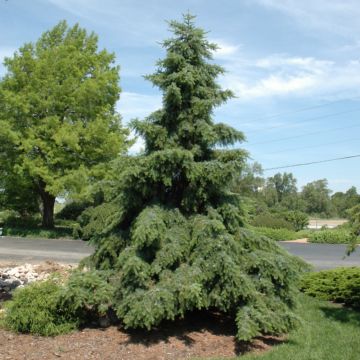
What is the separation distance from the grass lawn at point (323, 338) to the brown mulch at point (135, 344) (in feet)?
0.95

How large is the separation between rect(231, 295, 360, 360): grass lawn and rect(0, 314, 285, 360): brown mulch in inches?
11.4

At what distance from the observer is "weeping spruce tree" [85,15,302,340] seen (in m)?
5.93

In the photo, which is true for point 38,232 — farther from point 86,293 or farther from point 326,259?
point 86,293

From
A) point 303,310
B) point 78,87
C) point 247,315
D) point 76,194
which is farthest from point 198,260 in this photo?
point 78,87

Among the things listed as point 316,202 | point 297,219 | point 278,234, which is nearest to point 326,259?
point 278,234

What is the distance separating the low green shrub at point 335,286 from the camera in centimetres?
865

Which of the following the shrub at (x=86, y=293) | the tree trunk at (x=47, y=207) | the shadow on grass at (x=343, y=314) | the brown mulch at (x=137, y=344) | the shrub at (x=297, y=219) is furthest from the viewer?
the shrub at (x=297, y=219)

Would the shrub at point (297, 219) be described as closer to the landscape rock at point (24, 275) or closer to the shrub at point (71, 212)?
the shrub at point (71, 212)

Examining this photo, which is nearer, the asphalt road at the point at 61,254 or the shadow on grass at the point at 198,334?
the shadow on grass at the point at 198,334

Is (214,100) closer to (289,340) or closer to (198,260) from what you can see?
(198,260)

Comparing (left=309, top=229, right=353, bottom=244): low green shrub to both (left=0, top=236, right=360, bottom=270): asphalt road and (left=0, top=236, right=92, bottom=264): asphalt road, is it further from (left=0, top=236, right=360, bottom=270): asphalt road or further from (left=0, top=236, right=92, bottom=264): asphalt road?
(left=0, top=236, right=92, bottom=264): asphalt road

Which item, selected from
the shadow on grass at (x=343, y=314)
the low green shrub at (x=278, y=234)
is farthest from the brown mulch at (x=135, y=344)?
the low green shrub at (x=278, y=234)

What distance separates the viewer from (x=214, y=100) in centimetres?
702

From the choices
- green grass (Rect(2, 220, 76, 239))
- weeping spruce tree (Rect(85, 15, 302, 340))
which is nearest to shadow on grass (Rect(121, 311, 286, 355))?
weeping spruce tree (Rect(85, 15, 302, 340))
